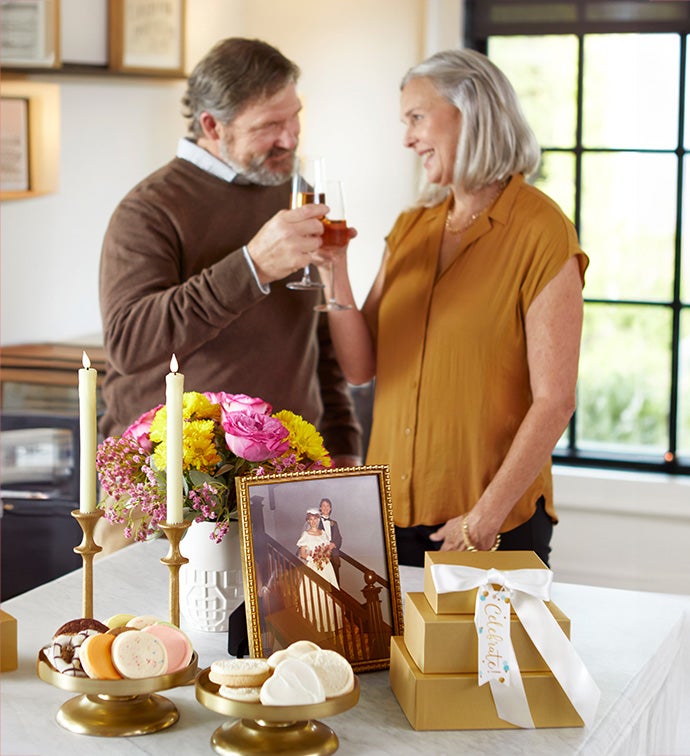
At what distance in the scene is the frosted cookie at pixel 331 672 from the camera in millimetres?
1169

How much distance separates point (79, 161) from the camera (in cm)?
348

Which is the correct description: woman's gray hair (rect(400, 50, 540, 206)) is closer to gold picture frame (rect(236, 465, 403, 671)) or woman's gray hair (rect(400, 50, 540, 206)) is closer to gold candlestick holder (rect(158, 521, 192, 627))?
gold picture frame (rect(236, 465, 403, 671))

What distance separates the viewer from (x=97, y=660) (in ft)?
3.93

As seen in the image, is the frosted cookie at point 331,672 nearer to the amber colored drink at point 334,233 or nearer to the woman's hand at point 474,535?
the woman's hand at point 474,535

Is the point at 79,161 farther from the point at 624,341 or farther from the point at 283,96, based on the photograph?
the point at 624,341

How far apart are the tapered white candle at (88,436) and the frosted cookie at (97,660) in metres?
0.20

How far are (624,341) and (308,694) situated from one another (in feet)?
9.42

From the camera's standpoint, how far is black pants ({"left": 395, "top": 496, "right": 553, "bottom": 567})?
6.97 feet

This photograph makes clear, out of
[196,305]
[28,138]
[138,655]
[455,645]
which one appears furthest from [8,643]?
[28,138]

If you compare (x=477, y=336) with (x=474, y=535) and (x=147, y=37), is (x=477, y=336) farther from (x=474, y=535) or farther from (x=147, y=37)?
(x=147, y=37)

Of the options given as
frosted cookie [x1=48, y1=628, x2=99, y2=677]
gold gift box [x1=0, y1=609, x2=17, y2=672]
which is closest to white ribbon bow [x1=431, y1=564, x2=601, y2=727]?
frosted cookie [x1=48, y1=628, x2=99, y2=677]

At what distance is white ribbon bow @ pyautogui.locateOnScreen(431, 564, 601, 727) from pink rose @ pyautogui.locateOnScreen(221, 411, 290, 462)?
0.28 m

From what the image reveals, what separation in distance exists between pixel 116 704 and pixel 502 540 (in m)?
1.01

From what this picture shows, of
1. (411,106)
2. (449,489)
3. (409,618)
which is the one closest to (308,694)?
(409,618)
